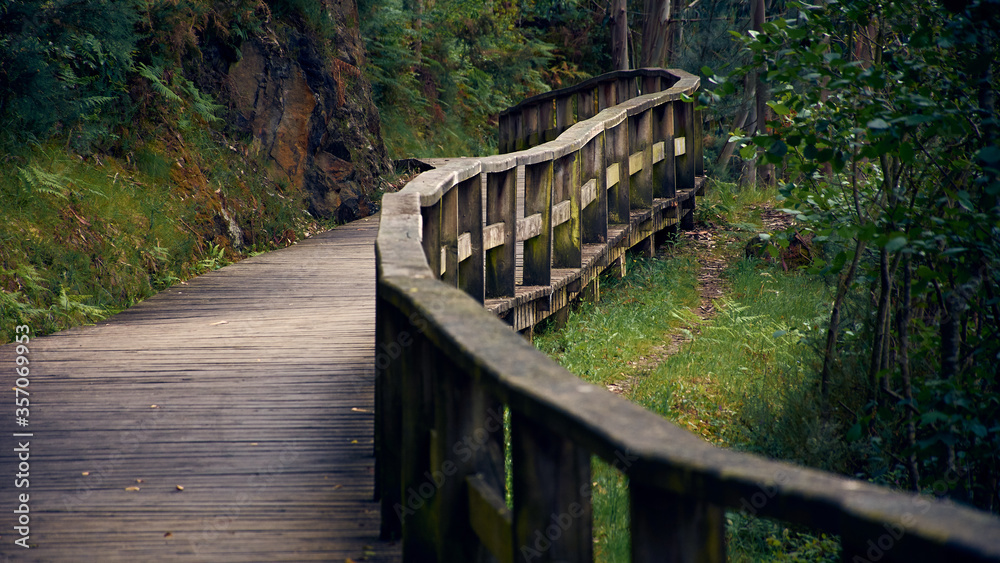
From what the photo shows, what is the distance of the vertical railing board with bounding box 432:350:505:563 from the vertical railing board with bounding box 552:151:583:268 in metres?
5.47

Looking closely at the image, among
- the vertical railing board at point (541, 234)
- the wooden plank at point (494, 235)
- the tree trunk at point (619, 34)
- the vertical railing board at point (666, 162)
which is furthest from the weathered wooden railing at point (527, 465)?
the tree trunk at point (619, 34)

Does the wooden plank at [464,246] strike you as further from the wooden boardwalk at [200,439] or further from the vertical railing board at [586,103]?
the vertical railing board at [586,103]

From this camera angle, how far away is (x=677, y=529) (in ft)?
4.73

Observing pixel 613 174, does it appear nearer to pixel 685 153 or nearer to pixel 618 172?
pixel 618 172

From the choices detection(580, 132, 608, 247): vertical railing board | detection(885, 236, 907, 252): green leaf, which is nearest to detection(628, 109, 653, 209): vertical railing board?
detection(580, 132, 608, 247): vertical railing board

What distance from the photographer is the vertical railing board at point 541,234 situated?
739 centimetres

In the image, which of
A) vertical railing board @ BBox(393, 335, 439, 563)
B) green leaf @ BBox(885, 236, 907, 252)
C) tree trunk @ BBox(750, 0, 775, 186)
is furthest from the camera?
tree trunk @ BBox(750, 0, 775, 186)

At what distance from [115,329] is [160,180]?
3660 mm

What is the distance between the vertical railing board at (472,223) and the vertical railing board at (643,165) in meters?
4.76

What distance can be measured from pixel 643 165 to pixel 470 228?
16.4ft

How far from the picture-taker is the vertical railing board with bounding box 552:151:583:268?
7801 millimetres

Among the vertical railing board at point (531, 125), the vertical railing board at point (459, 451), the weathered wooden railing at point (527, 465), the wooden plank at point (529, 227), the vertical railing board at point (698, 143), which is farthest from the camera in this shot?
the vertical railing board at point (531, 125)

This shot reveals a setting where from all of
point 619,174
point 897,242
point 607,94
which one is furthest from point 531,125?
point 897,242

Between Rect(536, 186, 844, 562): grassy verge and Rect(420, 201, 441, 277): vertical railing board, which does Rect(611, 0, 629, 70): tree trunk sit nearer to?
Rect(536, 186, 844, 562): grassy verge
